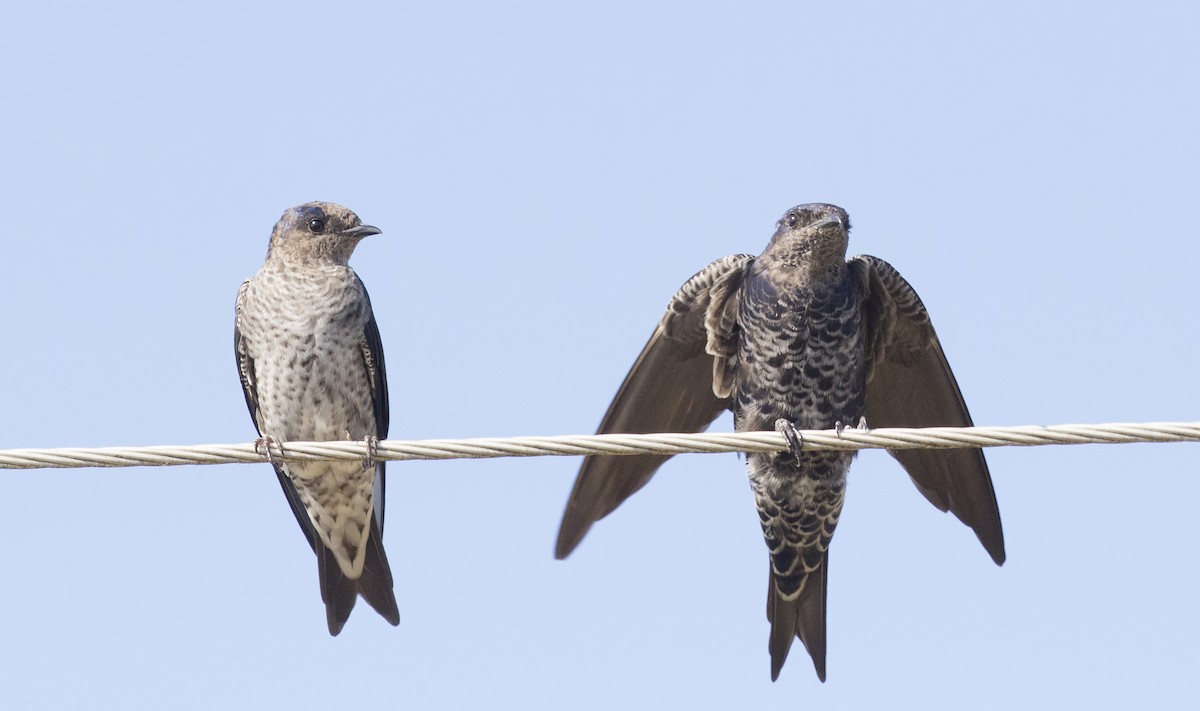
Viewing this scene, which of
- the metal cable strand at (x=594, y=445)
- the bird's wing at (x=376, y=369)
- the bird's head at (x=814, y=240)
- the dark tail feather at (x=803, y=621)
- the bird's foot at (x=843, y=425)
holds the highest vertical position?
the bird's head at (x=814, y=240)

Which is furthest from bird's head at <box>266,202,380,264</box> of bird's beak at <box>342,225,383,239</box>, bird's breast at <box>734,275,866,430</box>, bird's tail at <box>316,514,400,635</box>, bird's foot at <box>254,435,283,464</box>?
bird's breast at <box>734,275,866,430</box>

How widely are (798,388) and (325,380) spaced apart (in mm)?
2337

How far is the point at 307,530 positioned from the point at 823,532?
275cm

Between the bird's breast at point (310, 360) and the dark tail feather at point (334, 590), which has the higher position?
the bird's breast at point (310, 360)

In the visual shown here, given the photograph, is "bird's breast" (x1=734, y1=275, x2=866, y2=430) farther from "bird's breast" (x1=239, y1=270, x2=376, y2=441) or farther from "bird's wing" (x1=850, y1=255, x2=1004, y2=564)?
"bird's breast" (x1=239, y1=270, x2=376, y2=441)

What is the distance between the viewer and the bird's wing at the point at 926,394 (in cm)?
878

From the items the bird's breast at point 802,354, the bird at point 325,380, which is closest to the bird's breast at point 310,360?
the bird at point 325,380

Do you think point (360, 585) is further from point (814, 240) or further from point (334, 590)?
point (814, 240)

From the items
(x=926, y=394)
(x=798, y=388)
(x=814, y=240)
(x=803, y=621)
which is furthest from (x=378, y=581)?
(x=926, y=394)

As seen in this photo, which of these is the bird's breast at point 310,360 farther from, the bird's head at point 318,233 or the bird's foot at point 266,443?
the bird's foot at point 266,443

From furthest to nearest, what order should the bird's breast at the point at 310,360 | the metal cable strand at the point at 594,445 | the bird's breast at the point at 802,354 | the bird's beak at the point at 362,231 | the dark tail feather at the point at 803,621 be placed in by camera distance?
the bird's beak at the point at 362,231
the dark tail feather at the point at 803,621
the bird's breast at the point at 310,360
the bird's breast at the point at 802,354
the metal cable strand at the point at 594,445

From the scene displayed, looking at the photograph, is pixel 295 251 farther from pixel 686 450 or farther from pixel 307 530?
pixel 686 450

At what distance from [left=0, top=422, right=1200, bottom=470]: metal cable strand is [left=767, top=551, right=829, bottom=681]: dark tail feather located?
108 inches

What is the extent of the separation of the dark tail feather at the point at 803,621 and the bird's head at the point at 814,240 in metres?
1.58
